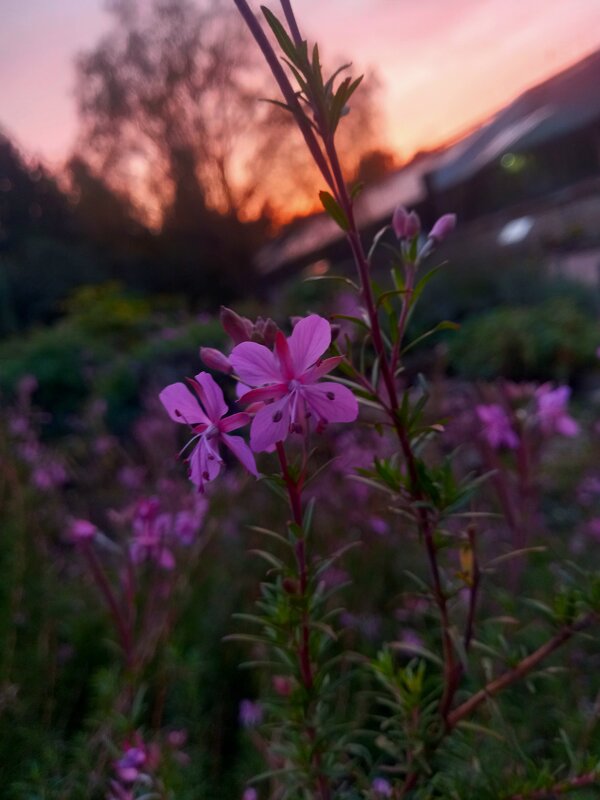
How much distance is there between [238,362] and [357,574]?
1.42 m

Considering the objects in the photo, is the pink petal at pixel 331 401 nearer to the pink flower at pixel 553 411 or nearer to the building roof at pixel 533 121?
the pink flower at pixel 553 411

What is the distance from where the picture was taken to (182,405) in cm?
62

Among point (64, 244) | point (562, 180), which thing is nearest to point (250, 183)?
point (64, 244)

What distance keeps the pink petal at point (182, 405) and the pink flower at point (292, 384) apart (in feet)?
0.19

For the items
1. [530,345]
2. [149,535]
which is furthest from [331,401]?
[530,345]

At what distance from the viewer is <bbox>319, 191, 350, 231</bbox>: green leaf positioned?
1.94ft

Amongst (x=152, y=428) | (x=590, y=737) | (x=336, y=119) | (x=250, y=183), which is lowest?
(x=590, y=737)

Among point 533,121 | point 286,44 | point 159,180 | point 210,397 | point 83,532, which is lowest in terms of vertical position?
point 83,532

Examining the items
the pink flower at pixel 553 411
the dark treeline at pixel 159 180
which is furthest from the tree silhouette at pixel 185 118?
the pink flower at pixel 553 411

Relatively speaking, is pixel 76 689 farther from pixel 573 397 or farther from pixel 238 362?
pixel 573 397

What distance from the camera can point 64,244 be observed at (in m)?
18.4

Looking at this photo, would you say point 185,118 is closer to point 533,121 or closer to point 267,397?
point 533,121

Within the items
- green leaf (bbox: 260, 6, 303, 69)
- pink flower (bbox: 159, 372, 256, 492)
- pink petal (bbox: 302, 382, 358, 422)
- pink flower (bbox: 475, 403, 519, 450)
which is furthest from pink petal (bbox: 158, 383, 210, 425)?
pink flower (bbox: 475, 403, 519, 450)

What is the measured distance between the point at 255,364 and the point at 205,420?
0.08 metres
